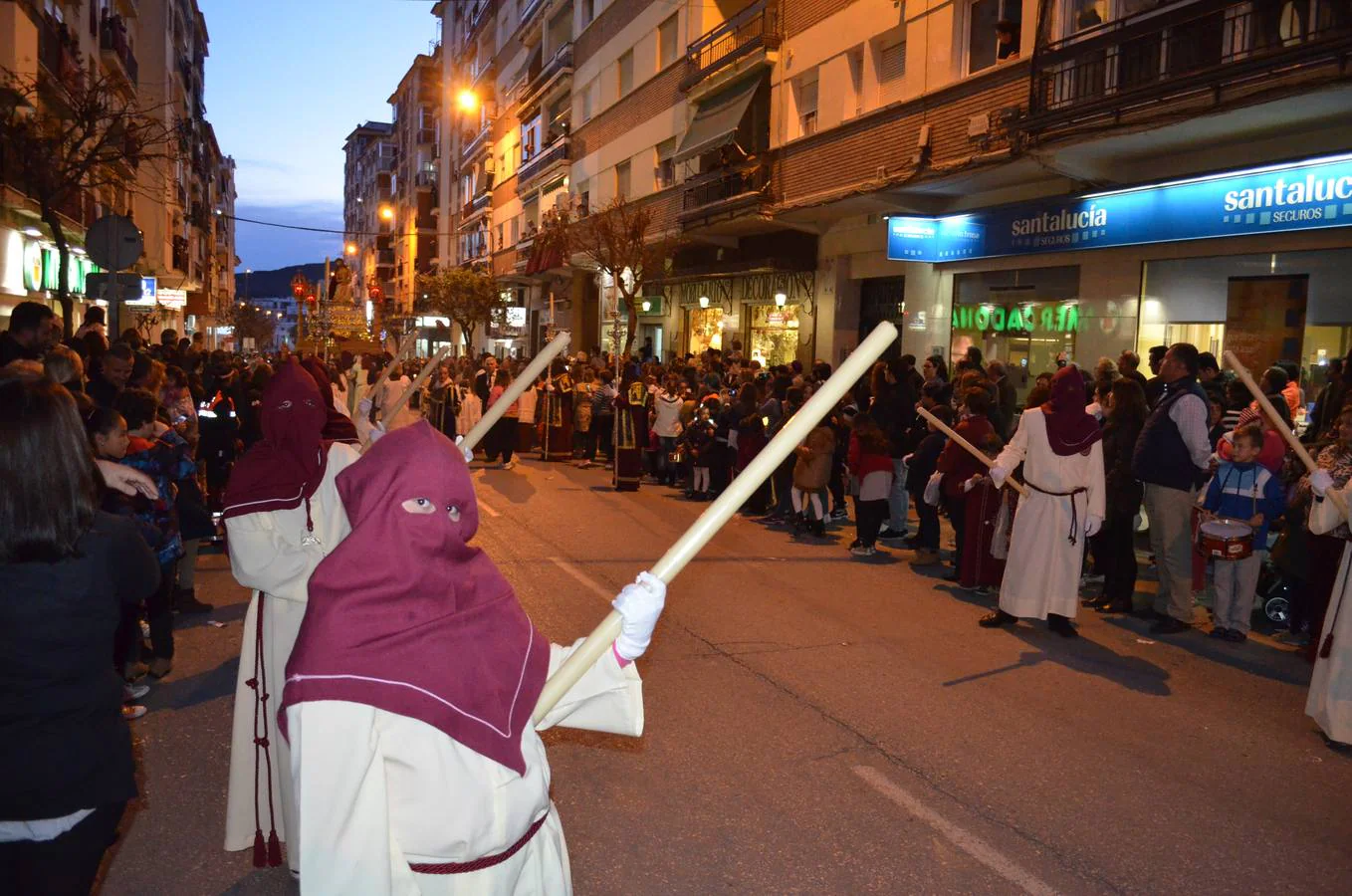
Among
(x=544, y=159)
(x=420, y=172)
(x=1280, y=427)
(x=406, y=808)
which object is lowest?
(x=406, y=808)

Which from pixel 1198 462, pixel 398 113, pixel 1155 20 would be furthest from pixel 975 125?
pixel 398 113

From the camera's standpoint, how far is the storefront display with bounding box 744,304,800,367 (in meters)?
24.1

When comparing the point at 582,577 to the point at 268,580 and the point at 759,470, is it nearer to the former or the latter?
the point at 268,580

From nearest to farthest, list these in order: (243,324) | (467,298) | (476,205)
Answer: (467,298)
(476,205)
(243,324)

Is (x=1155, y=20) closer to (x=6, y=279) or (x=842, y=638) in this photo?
(x=842, y=638)

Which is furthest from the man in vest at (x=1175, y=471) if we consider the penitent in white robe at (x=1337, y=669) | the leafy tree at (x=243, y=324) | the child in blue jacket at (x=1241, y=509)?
the leafy tree at (x=243, y=324)

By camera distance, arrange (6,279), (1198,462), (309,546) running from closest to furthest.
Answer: (309,546), (1198,462), (6,279)

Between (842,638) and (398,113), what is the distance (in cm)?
9559

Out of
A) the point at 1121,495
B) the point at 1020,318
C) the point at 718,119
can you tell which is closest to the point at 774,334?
the point at 718,119

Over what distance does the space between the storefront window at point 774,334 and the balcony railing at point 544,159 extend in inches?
626

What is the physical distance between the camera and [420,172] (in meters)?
79.7

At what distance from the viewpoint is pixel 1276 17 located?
11.6 metres

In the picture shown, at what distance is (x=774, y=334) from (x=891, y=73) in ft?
24.6

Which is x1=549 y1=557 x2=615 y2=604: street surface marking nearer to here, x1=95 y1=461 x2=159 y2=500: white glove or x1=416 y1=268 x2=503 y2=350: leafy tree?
x1=95 y1=461 x2=159 y2=500: white glove
